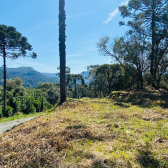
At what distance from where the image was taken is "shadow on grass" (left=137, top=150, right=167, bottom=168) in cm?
159

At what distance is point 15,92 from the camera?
2359 cm

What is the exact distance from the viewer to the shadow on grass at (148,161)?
5.23 ft

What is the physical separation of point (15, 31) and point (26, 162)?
15.4 metres

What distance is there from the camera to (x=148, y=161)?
1.67 metres

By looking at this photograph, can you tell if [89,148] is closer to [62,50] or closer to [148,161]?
[148,161]

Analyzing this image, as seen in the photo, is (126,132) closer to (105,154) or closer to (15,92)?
(105,154)

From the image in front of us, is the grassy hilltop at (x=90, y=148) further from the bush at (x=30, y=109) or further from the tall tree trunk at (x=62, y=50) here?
the bush at (x=30, y=109)

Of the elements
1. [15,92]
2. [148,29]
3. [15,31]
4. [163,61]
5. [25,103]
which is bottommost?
[25,103]

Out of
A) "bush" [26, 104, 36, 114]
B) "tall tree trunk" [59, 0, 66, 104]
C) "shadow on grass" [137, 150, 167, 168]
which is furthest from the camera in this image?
"bush" [26, 104, 36, 114]

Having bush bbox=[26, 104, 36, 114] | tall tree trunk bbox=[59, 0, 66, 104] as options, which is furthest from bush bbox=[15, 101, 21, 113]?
tall tree trunk bbox=[59, 0, 66, 104]

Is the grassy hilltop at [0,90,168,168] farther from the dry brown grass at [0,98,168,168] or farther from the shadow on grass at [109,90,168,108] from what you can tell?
the shadow on grass at [109,90,168,108]

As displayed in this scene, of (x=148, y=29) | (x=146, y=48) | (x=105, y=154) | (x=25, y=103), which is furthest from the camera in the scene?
(x=25, y=103)

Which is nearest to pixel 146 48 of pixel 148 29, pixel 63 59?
pixel 148 29

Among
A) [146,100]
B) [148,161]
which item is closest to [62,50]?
[146,100]
